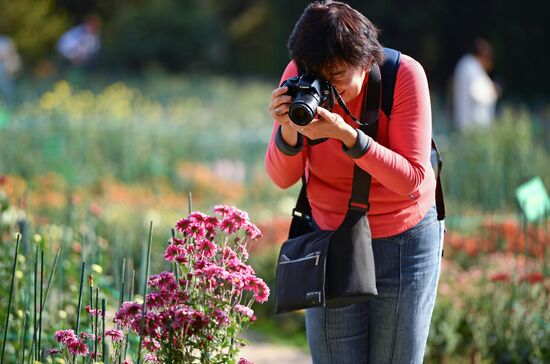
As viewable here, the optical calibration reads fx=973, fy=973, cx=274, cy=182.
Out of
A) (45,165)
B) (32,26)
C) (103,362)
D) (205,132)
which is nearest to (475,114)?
(205,132)

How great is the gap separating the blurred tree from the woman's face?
1730 centimetres

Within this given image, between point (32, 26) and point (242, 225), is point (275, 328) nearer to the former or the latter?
point (242, 225)

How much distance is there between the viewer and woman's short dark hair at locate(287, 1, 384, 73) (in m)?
2.30

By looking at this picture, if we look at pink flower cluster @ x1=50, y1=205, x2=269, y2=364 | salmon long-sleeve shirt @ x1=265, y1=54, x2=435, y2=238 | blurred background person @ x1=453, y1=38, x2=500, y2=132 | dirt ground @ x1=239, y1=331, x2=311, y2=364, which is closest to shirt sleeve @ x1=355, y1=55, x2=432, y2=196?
salmon long-sleeve shirt @ x1=265, y1=54, x2=435, y2=238

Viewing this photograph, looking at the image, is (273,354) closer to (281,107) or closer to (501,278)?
(501,278)

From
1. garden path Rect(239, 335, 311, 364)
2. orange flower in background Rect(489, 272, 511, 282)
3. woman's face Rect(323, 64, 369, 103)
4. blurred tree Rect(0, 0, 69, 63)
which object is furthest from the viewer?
blurred tree Rect(0, 0, 69, 63)

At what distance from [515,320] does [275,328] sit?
1873mm

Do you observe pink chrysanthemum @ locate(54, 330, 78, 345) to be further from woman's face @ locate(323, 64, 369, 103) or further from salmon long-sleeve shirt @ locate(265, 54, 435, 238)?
woman's face @ locate(323, 64, 369, 103)

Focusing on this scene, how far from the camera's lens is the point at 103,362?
7.99ft

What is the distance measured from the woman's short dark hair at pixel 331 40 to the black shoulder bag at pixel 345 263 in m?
0.12

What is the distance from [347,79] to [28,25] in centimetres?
1751

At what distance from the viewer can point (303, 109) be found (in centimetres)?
224

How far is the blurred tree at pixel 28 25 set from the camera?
18.8 m

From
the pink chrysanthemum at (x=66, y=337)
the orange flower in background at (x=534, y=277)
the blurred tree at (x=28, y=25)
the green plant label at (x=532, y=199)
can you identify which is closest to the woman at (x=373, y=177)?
the pink chrysanthemum at (x=66, y=337)
